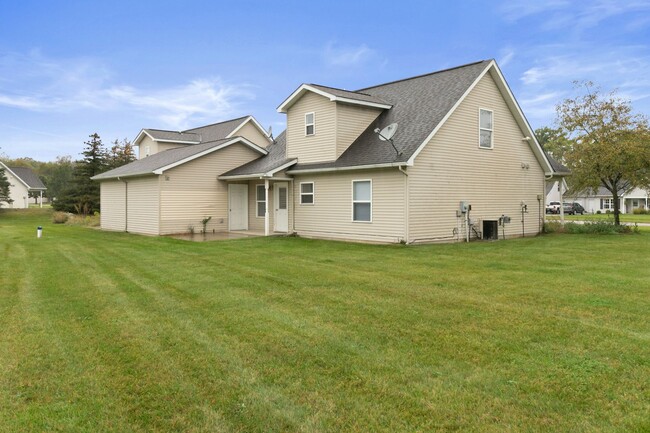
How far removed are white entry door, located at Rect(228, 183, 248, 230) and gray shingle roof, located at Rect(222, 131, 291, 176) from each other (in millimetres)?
879

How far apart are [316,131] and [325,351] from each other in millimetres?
13535

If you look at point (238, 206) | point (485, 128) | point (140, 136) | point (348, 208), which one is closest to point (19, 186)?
point (140, 136)

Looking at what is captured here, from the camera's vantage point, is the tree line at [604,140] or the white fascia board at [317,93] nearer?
the white fascia board at [317,93]

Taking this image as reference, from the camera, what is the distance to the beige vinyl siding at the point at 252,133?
29600 millimetres

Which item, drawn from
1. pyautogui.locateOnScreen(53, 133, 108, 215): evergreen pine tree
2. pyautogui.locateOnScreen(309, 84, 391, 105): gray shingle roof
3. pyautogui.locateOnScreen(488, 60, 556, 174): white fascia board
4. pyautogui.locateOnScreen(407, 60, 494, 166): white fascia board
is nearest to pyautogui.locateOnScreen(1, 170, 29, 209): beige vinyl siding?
pyautogui.locateOnScreen(53, 133, 108, 215): evergreen pine tree

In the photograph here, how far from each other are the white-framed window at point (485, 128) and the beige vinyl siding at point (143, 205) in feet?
42.2

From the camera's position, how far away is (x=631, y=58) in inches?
832

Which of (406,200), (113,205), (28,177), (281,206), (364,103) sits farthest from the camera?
(28,177)

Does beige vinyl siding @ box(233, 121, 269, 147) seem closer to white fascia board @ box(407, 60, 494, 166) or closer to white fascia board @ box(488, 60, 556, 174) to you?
white fascia board @ box(407, 60, 494, 166)

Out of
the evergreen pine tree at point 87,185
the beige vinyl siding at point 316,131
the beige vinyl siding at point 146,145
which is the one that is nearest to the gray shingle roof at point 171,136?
the beige vinyl siding at point 146,145

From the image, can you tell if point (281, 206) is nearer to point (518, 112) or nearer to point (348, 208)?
point (348, 208)

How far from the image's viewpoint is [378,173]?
1487 centimetres

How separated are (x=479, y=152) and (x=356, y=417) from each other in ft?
48.7

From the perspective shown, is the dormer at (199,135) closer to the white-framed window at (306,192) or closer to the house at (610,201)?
the white-framed window at (306,192)
